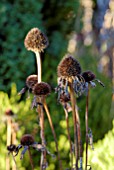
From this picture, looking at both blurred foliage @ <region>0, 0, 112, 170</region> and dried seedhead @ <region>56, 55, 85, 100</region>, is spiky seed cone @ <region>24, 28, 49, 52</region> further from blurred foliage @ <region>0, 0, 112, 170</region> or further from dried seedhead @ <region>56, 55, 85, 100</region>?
blurred foliage @ <region>0, 0, 112, 170</region>

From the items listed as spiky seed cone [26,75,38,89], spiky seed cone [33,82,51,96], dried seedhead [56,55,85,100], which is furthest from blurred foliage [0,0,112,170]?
dried seedhead [56,55,85,100]

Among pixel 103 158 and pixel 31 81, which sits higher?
pixel 31 81

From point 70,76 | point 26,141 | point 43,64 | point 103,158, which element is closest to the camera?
point 70,76

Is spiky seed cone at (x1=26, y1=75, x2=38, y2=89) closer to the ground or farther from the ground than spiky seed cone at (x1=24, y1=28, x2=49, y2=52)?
closer to the ground

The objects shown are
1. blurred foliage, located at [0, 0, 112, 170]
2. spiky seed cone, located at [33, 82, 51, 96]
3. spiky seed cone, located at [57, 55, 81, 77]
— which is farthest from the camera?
blurred foliage, located at [0, 0, 112, 170]

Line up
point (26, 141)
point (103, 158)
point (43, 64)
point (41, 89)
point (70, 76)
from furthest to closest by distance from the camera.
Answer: point (43, 64) < point (103, 158) < point (26, 141) < point (41, 89) < point (70, 76)

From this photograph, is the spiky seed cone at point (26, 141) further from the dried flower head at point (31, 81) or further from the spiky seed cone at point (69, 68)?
the spiky seed cone at point (69, 68)

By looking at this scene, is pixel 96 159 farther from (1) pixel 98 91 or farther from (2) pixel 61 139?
(1) pixel 98 91

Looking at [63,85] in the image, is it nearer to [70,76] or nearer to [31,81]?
[70,76]

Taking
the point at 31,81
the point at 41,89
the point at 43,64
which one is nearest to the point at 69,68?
the point at 41,89
